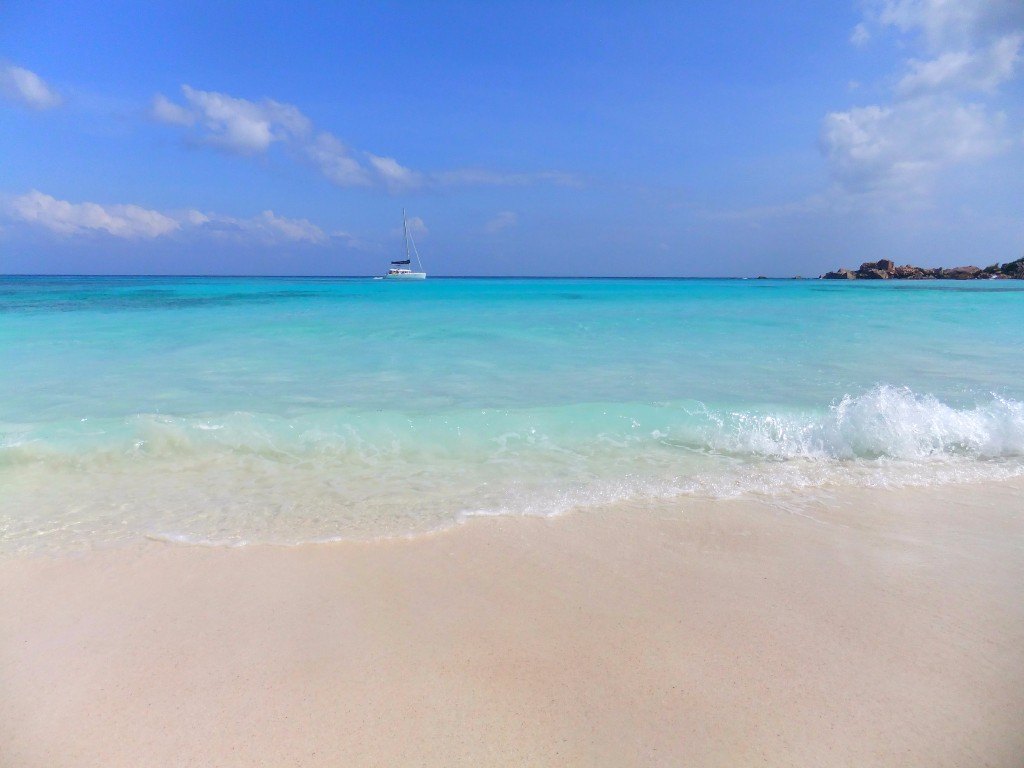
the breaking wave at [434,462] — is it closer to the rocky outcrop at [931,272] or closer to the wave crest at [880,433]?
the wave crest at [880,433]

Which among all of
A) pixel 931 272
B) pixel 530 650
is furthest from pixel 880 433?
pixel 931 272

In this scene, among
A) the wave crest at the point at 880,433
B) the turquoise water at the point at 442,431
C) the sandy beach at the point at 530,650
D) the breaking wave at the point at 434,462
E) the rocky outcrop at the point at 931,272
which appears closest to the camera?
the sandy beach at the point at 530,650

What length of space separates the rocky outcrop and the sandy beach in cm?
11238

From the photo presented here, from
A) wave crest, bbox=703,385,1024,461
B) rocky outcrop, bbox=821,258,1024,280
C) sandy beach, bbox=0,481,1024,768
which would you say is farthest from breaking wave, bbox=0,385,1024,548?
rocky outcrop, bbox=821,258,1024,280

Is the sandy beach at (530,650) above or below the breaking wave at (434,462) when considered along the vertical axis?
below

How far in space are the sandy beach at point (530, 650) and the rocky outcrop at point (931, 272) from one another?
112376 mm

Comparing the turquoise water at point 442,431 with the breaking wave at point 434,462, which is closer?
the breaking wave at point 434,462

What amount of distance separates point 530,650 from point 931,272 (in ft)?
400

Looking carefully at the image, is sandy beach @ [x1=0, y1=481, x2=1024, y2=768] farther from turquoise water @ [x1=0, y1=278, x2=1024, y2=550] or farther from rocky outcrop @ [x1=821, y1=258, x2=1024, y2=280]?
rocky outcrop @ [x1=821, y1=258, x2=1024, y2=280]

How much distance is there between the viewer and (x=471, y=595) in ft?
9.60

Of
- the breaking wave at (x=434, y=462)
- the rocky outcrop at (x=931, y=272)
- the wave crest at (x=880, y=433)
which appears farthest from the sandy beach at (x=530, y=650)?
the rocky outcrop at (x=931, y=272)

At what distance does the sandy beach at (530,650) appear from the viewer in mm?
2010

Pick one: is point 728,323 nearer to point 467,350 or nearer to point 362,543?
point 467,350

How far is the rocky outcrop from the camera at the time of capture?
285ft
